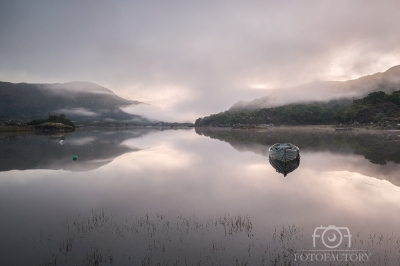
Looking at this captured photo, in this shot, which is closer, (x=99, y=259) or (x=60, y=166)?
(x=99, y=259)

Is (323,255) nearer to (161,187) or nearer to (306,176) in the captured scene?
(161,187)

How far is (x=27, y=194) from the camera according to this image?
1839 centimetres

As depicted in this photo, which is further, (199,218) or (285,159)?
(285,159)

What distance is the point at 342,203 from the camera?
16688 millimetres

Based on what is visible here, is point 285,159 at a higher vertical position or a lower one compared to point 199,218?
higher

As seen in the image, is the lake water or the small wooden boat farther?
the small wooden boat

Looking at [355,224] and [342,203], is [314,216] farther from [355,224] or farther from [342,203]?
[342,203]

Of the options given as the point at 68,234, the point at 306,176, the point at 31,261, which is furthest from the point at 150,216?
the point at 306,176

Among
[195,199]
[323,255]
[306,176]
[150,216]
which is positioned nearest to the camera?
[323,255]

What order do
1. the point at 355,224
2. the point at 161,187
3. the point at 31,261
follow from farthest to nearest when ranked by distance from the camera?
1. the point at 161,187
2. the point at 355,224
3. the point at 31,261

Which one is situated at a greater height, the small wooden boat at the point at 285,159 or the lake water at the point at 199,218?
the small wooden boat at the point at 285,159

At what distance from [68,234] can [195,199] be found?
29.2 ft

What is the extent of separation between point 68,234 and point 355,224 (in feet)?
51.2

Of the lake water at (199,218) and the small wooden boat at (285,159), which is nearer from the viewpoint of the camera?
the lake water at (199,218)
